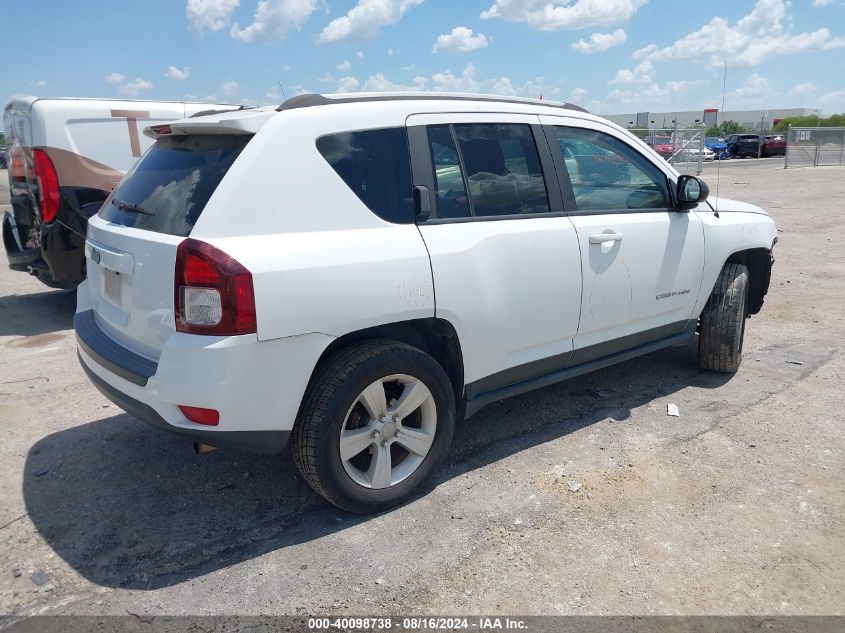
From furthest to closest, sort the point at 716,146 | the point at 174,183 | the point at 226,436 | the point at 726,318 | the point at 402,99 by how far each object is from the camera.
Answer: the point at 716,146, the point at 726,318, the point at 402,99, the point at 174,183, the point at 226,436

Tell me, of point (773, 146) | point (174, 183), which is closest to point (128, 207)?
point (174, 183)

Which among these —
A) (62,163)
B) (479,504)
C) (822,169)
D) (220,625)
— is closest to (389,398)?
(479,504)

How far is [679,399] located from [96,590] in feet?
12.1

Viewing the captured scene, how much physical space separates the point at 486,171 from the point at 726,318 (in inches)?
93.9

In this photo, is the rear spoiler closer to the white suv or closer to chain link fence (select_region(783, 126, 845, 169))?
the white suv

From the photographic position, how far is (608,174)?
4.19 metres

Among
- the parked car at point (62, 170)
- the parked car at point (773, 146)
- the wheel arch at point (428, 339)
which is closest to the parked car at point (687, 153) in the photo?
the parked car at point (62, 170)

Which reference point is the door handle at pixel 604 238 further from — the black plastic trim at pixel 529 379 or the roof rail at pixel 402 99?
the roof rail at pixel 402 99

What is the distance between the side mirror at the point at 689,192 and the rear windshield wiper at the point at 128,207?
124 inches

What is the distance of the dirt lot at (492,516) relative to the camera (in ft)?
9.05

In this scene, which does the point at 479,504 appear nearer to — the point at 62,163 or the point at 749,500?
the point at 749,500

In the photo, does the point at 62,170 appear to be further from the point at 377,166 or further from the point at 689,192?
the point at 689,192

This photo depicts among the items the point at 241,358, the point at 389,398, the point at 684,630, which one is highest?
the point at 241,358

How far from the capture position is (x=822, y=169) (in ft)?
91.1
